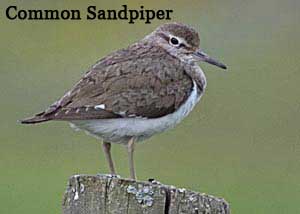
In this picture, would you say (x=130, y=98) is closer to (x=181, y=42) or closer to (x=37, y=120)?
(x=37, y=120)

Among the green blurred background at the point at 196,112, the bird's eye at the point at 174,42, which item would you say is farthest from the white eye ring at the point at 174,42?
the green blurred background at the point at 196,112

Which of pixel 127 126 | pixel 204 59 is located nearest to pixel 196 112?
pixel 204 59

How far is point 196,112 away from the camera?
19.2 m

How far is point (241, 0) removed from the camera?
1014 inches

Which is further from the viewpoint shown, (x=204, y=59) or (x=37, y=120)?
(x=204, y=59)

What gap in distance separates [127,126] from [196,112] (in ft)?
30.2

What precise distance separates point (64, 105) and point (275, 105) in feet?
35.7

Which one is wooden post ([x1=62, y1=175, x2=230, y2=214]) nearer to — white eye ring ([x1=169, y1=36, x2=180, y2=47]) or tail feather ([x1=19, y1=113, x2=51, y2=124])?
tail feather ([x1=19, y1=113, x2=51, y2=124])

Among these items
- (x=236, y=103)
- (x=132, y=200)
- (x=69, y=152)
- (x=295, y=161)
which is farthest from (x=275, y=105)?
(x=132, y=200)

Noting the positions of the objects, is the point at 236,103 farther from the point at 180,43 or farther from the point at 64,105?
the point at 64,105

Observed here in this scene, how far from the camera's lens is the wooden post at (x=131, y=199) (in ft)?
24.5

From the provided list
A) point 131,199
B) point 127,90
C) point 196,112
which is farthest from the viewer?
point 196,112

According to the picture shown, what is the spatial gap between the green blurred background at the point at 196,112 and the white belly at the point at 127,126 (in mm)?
4705

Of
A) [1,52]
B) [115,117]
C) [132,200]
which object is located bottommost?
[132,200]
